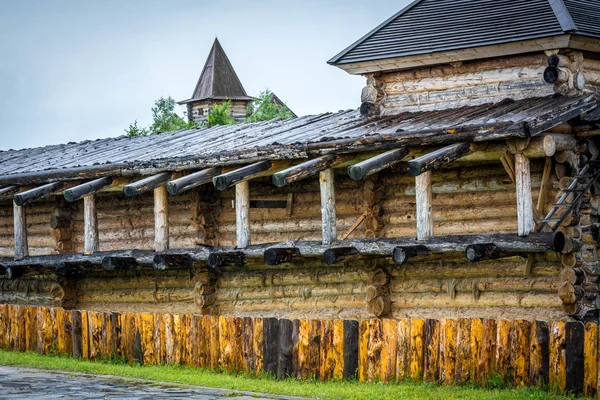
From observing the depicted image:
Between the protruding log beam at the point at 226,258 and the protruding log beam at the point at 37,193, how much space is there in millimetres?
4461

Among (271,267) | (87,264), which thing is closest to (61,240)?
(87,264)

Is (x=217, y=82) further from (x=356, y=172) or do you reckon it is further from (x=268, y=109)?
(x=356, y=172)

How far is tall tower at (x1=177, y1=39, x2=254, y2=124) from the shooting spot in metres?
66.0

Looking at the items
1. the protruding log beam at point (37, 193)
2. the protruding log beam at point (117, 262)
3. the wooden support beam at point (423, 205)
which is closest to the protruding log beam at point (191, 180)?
the protruding log beam at point (117, 262)

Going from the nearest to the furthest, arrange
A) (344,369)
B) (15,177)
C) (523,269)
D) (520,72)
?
(344,369) < (523,269) < (520,72) < (15,177)

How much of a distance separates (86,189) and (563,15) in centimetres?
932

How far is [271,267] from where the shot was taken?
2169 cm

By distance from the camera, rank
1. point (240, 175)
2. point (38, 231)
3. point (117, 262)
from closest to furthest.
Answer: point (240, 175) → point (117, 262) → point (38, 231)

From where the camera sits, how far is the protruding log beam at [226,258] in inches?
791

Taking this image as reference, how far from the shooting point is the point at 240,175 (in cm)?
1934

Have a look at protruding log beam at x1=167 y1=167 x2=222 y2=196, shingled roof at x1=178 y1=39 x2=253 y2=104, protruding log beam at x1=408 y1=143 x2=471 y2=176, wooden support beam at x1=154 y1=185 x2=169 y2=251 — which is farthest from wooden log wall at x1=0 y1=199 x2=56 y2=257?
shingled roof at x1=178 y1=39 x2=253 y2=104

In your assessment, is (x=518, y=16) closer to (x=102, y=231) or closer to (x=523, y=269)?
(x=523, y=269)

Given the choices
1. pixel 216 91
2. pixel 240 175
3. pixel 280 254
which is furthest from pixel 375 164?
pixel 216 91

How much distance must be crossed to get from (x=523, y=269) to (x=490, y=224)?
1.03 metres
